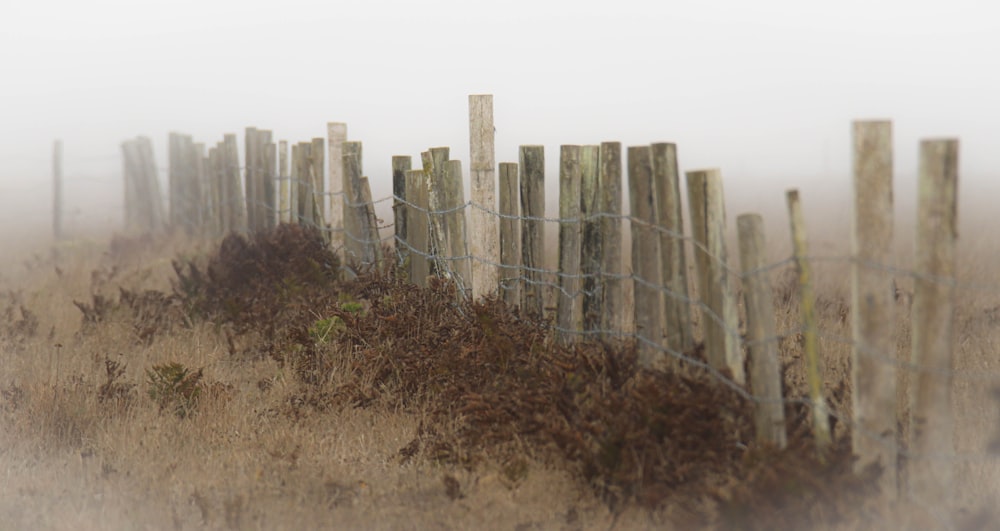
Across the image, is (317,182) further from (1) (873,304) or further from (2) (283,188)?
(1) (873,304)

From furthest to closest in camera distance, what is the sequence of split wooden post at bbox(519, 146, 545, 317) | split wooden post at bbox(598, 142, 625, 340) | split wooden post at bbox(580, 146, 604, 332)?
split wooden post at bbox(519, 146, 545, 317)
split wooden post at bbox(580, 146, 604, 332)
split wooden post at bbox(598, 142, 625, 340)

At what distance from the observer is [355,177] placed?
27.9 feet

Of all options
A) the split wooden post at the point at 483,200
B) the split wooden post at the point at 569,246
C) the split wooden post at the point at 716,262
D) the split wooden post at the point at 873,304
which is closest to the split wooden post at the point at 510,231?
the split wooden post at the point at 483,200

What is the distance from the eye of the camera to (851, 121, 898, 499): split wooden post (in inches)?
153

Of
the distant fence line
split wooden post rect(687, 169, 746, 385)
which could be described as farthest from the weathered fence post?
split wooden post rect(687, 169, 746, 385)

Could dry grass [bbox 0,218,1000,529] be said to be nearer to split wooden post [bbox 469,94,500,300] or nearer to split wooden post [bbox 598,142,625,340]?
split wooden post [bbox 598,142,625,340]

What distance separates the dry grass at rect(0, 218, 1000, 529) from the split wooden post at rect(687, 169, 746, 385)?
41cm

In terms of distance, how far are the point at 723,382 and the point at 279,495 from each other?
2.26m

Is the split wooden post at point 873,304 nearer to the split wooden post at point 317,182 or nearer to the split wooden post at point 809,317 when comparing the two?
the split wooden post at point 809,317

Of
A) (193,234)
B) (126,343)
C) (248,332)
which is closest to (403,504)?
(248,332)

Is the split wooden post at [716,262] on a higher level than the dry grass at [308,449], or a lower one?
higher

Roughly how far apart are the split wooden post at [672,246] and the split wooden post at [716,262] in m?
0.18

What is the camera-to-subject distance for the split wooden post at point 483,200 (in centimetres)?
643

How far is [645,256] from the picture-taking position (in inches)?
187
